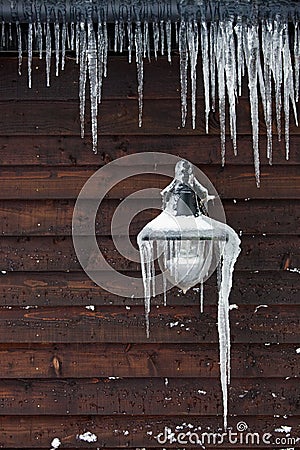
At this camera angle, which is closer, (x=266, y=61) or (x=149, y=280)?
(x=266, y=61)

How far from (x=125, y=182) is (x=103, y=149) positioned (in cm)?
17

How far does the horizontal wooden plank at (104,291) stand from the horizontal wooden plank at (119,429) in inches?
19.2

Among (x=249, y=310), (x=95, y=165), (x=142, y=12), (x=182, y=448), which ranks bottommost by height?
(x=182, y=448)

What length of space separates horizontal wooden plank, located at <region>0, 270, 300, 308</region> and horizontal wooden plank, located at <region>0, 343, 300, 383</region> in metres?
0.18

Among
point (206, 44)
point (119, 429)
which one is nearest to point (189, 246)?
point (206, 44)

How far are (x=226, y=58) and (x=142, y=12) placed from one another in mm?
374

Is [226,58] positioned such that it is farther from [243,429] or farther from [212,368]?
[243,429]

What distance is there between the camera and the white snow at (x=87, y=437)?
288cm

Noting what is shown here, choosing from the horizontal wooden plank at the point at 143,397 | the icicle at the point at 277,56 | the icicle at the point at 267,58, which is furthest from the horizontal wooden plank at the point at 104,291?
the icicle at the point at 277,56

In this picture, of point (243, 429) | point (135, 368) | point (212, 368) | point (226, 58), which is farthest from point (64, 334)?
point (226, 58)

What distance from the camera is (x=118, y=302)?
114 inches

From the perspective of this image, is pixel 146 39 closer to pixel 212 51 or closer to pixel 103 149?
pixel 212 51

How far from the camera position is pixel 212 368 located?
2.89 meters

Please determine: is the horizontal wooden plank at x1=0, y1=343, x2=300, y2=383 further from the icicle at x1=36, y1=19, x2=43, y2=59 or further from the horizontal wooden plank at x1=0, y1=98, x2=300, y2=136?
the icicle at x1=36, y1=19, x2=43, y2=59
